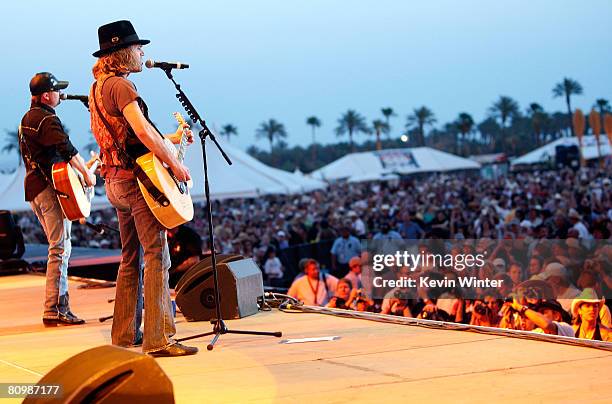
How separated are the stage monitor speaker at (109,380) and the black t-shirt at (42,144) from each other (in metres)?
3.82

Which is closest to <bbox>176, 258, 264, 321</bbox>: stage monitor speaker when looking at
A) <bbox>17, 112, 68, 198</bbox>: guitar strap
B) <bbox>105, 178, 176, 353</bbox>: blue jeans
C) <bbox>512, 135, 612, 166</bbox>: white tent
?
<bbox>17, 112, 68, 198</bbox>: guitar strap

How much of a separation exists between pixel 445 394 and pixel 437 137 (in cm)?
15158

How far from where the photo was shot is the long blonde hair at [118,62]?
517cm

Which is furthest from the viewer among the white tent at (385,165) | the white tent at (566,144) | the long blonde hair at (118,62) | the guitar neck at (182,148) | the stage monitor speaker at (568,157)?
the white tent at (566,144)

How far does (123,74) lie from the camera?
5.20m

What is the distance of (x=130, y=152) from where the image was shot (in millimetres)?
5145

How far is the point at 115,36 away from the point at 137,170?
72cm

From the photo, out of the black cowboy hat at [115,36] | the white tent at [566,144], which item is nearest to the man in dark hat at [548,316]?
the black cowboy hat at [115,36]

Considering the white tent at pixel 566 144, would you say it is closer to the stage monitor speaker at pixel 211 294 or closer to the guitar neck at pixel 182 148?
the stage monitor speaker at pixel 211 294

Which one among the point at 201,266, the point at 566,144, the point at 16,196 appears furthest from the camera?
the point at 566,144

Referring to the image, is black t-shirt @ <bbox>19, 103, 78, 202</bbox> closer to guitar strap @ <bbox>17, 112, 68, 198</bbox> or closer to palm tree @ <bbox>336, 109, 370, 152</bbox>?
guitar strap @ <bbox>17, 112, 68, 198</bbox>

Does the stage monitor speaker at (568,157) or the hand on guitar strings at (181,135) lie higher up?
the stage monitor speaker at (568,157)

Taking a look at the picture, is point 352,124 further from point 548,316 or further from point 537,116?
point 548,316

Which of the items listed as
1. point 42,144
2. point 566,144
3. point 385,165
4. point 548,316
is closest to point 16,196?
point 42,144
